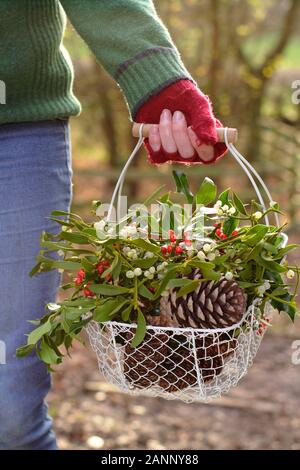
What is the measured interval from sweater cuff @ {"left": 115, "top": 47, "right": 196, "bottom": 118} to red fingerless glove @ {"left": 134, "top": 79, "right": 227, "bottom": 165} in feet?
0.04

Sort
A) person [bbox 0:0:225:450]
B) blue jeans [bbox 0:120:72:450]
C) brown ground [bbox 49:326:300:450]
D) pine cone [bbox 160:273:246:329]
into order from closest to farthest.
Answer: pine cone [bbox 160:273:246:329] → person [bbox 0:0:225:450] → blue jeans [bbox 0:120:72:450] → brown ground [bbox 49:326:300:450]

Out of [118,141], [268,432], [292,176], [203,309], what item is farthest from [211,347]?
[118,141]

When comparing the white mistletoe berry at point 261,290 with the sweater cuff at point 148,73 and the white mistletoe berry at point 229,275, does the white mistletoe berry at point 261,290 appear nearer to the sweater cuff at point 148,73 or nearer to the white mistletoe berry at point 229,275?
the white mistletoe berry at point 229,275

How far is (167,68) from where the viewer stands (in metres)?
1.65

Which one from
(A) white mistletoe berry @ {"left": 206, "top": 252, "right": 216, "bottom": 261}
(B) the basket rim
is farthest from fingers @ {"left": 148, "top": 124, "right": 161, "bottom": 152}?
(B) the basket rim

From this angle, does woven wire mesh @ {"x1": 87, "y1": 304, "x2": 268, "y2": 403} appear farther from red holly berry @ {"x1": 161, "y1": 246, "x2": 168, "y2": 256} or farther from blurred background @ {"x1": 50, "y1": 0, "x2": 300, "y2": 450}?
blurred background @ {"x1": 50, "y1": 0, "x2": 300, "y2": 450}

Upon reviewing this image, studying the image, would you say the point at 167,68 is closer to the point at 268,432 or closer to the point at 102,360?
the point at 102,360

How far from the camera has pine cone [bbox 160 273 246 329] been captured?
154 centimetres

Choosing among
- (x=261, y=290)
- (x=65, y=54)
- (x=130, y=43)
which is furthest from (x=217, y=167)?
(x=261, y=290)

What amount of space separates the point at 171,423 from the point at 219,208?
174 centimetres

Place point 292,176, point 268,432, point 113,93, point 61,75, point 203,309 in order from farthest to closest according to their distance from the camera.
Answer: point 113,93, point 292,176, point 268,432, point 61,75, point 203,309

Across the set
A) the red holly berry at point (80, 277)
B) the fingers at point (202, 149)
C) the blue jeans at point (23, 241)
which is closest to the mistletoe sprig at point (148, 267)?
the red holly berry at point (80, 277)

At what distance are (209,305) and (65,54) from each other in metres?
0.79

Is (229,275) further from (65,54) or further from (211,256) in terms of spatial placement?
(65,54)
